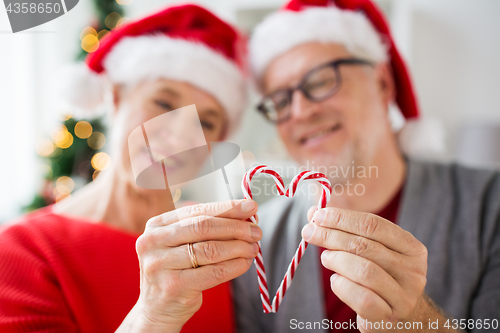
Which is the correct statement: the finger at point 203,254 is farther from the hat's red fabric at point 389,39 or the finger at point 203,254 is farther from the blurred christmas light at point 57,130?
the blurred christmas light at point 57,130

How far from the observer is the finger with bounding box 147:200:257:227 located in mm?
484

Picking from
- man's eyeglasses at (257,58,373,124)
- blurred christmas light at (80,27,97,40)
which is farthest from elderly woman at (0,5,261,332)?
blurred christmas light at (80,27,97,40)

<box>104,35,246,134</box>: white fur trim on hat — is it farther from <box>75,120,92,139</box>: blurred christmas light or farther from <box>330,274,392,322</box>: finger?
<box>75,120,92,139</box>: blurred christmas light

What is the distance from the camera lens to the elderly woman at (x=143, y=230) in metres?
0.49

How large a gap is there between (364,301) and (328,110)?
1.96ft

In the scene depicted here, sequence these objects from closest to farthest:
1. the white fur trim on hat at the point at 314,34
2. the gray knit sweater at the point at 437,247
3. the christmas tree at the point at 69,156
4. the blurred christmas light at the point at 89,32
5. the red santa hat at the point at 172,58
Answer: the gray knit sweater at the point at 437,247
the red santa hat at the point at 172,58
the white fur trim on hat at the point at 314,34
the blurred christmas light at the point at 89,32
the christmas tree at the point at 69,156

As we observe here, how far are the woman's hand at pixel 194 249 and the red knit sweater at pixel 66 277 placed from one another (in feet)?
0.38

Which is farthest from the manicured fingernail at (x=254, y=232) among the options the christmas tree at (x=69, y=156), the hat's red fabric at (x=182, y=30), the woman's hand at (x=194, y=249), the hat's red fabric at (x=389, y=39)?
the christmas tree at (x=69, y=156)

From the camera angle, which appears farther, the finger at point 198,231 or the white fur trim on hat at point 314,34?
the white fur trim on hat at point 314,34

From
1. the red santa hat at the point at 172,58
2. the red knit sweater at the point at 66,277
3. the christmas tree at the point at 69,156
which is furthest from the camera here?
the christmas tree at the point at 69,156

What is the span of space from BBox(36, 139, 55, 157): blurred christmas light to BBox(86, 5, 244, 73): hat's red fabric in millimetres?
1384

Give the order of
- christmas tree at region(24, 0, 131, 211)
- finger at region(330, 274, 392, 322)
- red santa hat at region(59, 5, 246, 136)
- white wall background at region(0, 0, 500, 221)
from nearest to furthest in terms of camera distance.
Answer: finger at region(330, 274, 392, 322), red santa hat at region(59, 5, 246, 136), christmas tree at region(24, 0, 131, 211), white wall background at region(0, 0, 500, 221)

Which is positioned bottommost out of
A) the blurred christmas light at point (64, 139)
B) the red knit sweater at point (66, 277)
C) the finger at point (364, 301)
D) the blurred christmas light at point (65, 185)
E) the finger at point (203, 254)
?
the blurred christmas light at point (65, 185)

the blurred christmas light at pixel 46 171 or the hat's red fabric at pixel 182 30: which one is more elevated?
the hat's red fabric at pixel 182 30
